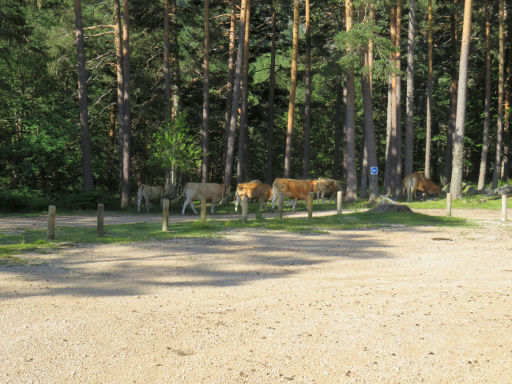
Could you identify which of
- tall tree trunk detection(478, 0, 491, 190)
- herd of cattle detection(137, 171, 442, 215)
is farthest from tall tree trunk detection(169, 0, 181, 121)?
tall tree trunk detection(478, 0, 491, 190)

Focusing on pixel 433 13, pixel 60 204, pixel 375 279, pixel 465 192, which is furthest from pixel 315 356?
pixel 433 13

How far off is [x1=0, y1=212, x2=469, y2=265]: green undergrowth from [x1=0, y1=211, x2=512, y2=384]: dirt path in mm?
1003

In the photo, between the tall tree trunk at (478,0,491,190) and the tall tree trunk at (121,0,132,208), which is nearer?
the tall tree trunk at (121,0,132,208)

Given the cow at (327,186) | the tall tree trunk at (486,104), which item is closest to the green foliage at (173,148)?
the cow at (327,186)

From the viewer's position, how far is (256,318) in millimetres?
6738

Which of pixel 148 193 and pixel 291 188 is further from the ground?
pixel 291 188

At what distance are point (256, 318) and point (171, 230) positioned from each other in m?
9.84

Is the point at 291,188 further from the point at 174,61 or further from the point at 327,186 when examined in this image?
the point at 174,61

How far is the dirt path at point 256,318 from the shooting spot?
5031mm

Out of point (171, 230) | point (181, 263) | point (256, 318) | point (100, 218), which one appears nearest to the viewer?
point (256, 318)

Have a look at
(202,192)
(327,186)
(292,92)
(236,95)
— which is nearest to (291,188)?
(202,192)

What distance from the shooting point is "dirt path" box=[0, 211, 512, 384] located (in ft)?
16.5

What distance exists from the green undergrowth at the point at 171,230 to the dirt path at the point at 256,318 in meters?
1.00

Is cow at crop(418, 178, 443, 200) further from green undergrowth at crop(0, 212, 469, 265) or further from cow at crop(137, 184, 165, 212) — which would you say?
cow at crop(137, 184, 165, 212)
